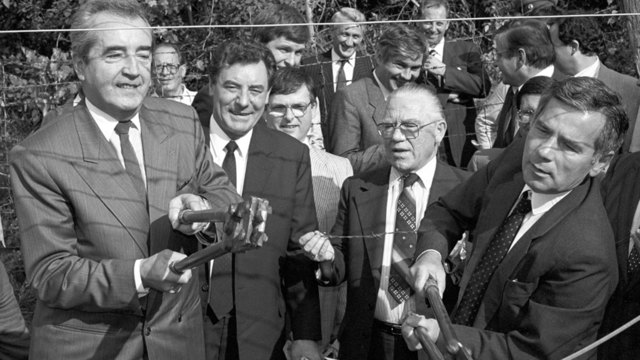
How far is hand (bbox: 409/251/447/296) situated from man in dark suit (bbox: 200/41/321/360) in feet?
3.06

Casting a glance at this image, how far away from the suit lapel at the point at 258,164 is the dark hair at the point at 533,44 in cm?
172

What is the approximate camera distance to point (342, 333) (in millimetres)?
4148

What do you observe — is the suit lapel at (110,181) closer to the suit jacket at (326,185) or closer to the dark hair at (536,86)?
the suit jacket at (326,185)

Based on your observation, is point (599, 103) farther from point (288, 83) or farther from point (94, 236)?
point (288, 83)

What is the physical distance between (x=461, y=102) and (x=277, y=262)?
2.41 m

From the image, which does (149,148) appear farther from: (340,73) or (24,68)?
(24,68)

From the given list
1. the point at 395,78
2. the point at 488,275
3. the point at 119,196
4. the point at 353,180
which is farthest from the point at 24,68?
the point at 488,275

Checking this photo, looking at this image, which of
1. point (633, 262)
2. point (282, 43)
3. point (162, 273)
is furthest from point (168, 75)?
point (633, 262)

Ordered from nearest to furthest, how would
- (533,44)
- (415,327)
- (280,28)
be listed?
(415,327), (533,44), (280,28)

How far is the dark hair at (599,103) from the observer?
3.10 m

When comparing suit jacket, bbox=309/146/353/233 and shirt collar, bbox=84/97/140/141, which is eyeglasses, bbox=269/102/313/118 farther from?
shirt collar, bbox=84/97/140/141

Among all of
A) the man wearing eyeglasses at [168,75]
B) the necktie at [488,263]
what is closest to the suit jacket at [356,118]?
the man wearing eyeglasses at [168,75]

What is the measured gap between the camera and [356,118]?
5.44 meters

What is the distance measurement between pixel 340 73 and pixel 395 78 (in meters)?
0.90
